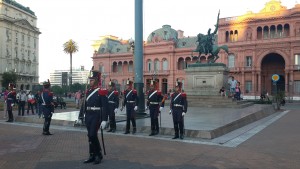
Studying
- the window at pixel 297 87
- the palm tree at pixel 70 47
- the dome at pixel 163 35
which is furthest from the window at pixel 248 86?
the palm tree at pixel 70 47

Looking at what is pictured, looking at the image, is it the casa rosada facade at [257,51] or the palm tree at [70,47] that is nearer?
the casa rosada facade at [257,51]

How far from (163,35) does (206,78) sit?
54.8 m

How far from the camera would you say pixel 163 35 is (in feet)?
254

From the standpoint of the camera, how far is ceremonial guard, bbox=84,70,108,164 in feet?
24.4

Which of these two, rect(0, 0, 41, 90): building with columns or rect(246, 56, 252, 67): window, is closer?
rect(246, 56, 252, 67): window

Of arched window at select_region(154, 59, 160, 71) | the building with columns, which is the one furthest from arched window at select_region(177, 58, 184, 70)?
the building with columns

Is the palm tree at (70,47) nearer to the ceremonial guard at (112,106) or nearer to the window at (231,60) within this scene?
the window at (231,60)

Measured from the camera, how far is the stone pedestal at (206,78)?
23531 millimetres

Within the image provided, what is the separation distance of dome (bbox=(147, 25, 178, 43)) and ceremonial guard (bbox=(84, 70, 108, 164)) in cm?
6826

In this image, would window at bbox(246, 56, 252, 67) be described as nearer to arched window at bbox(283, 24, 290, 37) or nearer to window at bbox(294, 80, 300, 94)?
arched window at bbox(283, 24, 290, 37)

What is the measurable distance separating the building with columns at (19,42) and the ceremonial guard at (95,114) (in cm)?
8638

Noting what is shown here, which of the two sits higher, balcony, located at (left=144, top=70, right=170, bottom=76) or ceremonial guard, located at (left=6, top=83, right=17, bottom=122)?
balcony, located at (left=144, top=70, right=170, bottom=76)

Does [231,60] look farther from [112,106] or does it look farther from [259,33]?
[112,106]

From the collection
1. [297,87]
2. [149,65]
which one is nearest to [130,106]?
[297,87]
